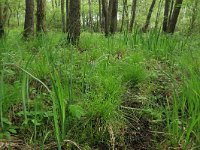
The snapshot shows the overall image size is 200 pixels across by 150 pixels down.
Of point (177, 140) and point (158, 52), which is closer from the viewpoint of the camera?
point (177, 140)

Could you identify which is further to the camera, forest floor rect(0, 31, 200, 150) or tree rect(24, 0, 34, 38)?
tree rect(24, 0, 34, 38)

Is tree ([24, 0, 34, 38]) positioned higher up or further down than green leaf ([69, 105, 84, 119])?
higher up

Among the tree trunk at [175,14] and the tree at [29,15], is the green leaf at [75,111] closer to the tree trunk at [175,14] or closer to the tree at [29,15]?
the tree at [29,15]

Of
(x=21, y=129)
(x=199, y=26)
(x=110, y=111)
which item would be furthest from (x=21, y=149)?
(x=199, y=26)

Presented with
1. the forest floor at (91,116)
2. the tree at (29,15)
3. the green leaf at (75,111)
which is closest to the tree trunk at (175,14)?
the tree at (29,15)

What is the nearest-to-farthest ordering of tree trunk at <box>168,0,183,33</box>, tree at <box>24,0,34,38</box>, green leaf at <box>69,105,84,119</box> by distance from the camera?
1. green leaf at <box>69,105,84,119</box>
2. tree at <box>24,0,34,38</box>
3. tree trunk at <box>168,0,183,33</box>

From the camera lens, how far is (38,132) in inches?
72.1

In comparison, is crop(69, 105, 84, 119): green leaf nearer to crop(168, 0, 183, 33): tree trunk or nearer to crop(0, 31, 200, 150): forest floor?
crop(0, 31, 200, 150): forest floor

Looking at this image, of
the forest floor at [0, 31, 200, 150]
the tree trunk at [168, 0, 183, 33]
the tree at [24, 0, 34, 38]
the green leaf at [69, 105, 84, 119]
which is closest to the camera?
the forest floor at [0, 31, 200, 150]

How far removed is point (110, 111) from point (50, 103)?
21.3 inches

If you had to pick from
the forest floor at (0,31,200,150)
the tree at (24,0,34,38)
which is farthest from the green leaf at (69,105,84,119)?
the tree at (24,0,34,38)

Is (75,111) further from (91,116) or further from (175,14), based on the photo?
(175,14)

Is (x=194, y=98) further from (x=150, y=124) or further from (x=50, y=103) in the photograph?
(x=50, y=103)

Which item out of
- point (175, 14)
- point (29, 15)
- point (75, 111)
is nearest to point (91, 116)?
point (75, 111)
